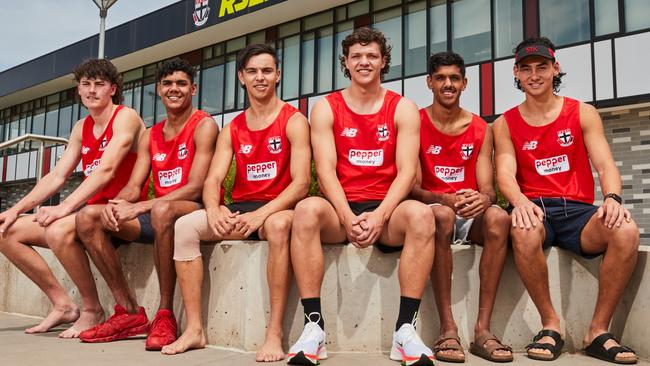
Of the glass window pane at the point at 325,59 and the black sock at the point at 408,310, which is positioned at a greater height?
the glass window pane at the point at 325,59

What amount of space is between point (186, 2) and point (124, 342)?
625 inches

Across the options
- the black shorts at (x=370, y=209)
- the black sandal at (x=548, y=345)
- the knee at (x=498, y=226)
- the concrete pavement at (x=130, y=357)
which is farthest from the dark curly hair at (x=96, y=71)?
the black sandal at (x=548, y=345)

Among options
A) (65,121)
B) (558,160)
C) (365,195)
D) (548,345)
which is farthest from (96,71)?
(65,121)

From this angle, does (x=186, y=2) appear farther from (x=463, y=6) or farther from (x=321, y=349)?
(x=321, y=349)

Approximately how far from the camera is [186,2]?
57.8 ft

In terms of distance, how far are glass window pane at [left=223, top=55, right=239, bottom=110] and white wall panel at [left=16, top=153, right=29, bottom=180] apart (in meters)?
10.5

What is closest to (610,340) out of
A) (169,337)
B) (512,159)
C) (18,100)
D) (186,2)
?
(512,159)

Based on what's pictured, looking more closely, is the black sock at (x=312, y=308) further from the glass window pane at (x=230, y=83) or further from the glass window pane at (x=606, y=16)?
the glass window pane at (x=230, y=83)

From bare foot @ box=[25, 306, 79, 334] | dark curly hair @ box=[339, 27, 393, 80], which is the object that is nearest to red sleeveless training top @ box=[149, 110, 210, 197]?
bare foot @ box=[25, 306, 79, 334]

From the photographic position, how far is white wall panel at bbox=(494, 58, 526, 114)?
465 inches

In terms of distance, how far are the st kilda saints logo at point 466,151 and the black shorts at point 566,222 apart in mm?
583

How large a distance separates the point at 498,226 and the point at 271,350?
1.38 m

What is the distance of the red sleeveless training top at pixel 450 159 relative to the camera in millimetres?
3760

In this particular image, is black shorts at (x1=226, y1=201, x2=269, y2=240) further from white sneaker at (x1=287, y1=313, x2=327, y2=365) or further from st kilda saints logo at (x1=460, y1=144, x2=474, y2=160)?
st kilda saints logo at (x1=460, y1=144, x2=474, y2=160)
